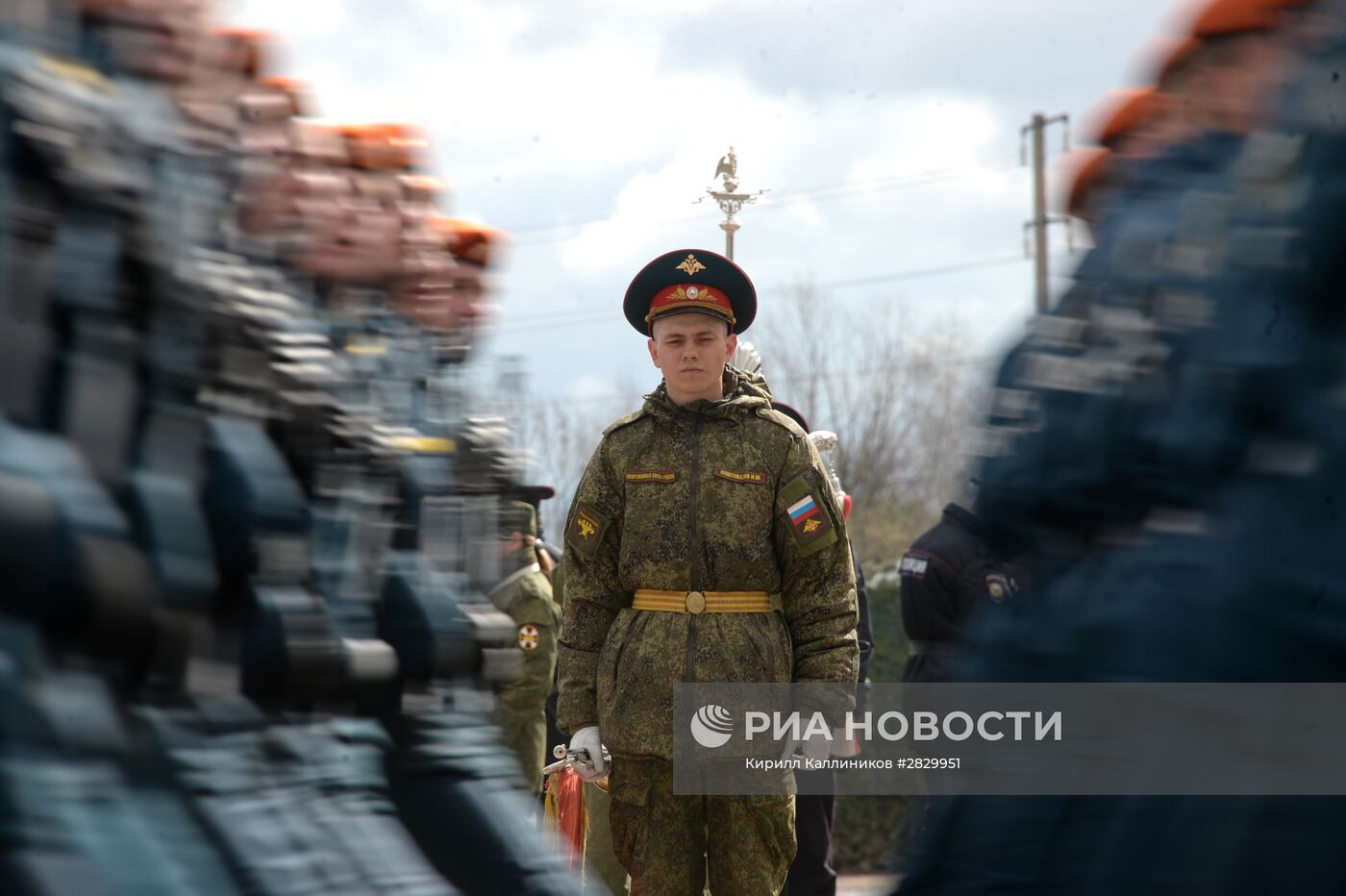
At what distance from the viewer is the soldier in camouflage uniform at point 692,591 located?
12.8ft

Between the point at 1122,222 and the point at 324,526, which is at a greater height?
the point at 1122,222

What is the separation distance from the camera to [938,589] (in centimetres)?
593

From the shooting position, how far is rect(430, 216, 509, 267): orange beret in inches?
98.1

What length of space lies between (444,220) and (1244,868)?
1444 millimetres

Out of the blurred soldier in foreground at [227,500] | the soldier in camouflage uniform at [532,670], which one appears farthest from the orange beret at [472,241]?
the soldier in camouflage uniform at [532,670]

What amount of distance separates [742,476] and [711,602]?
310 millimetres

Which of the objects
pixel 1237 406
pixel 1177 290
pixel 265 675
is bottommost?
pixel 265 675

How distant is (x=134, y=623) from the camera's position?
1587 mm

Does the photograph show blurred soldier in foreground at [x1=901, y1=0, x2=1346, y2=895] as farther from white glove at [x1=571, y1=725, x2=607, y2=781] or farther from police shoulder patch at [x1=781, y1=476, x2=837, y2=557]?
white glove at [x1=571, y1=725, x2=607, y2=781]

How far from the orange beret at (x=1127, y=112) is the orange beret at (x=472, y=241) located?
0.96 meters

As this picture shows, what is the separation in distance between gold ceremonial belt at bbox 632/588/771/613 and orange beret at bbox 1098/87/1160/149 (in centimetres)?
201

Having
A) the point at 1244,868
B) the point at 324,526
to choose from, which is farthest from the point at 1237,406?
the point at 324,526

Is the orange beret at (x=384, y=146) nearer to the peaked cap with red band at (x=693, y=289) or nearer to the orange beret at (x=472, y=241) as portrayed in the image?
the orange beret at (x=472, y=241)

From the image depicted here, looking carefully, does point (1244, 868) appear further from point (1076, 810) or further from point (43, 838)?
point (43, 838)
